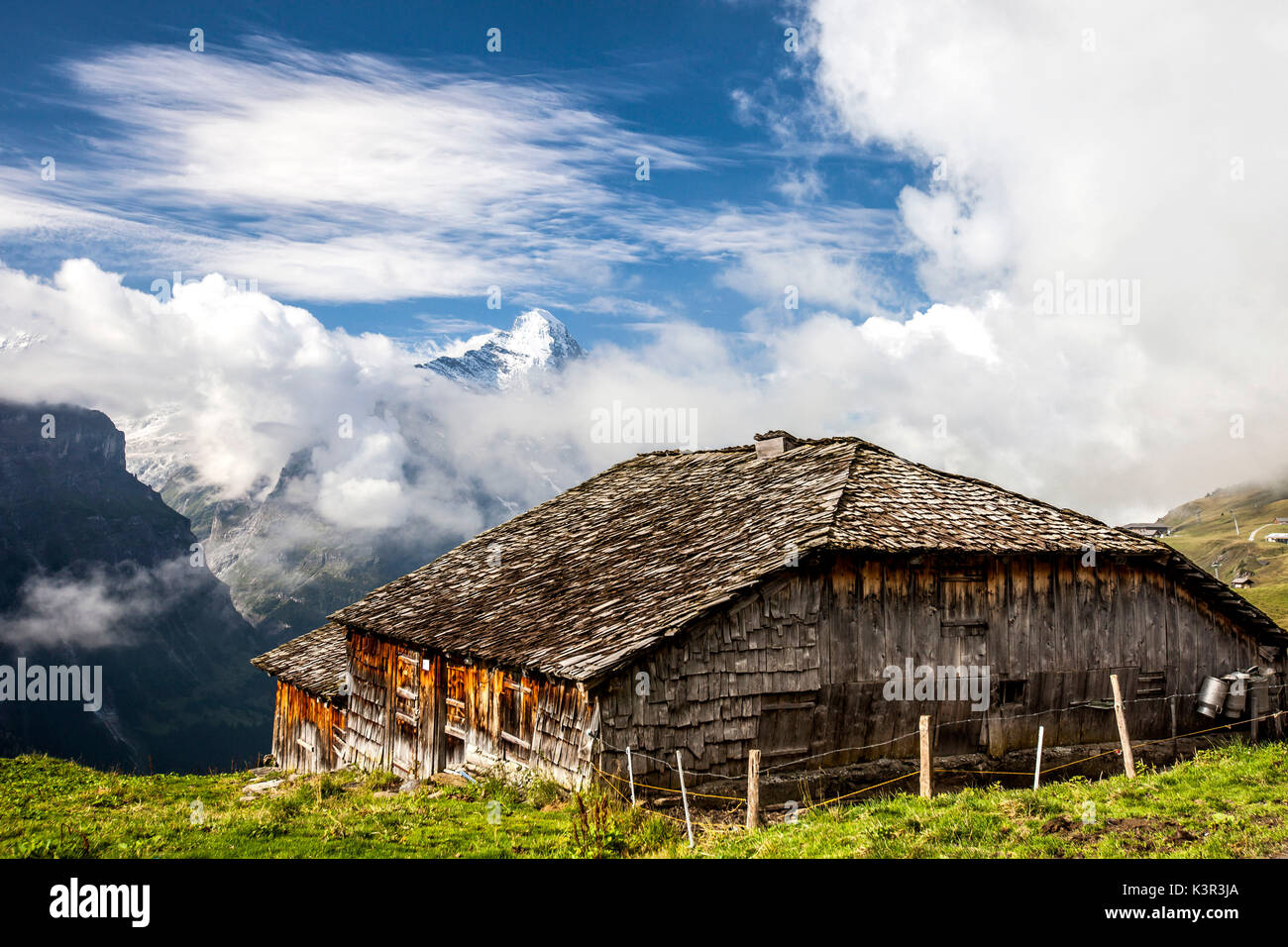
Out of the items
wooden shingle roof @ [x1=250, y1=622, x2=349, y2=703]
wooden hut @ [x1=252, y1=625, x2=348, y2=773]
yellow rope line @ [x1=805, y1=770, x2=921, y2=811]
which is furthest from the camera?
wooden shingle roof @ [x1=250, y1=622, x2=349, y2=703]

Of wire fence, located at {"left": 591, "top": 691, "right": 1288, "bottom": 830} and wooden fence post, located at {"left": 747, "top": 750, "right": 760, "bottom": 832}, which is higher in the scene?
wooden fence post, located at {"left": 747, "top": 750, "right": 760, "bottom": 832}

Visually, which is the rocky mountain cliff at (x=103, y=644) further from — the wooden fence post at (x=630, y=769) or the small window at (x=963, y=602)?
the small window at (x=963, y=602)

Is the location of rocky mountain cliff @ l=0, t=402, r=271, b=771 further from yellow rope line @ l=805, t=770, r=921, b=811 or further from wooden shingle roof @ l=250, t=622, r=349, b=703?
yellow rope line @ l=805, t=770, r=921, b=811

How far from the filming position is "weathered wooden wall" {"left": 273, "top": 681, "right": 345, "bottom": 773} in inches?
966

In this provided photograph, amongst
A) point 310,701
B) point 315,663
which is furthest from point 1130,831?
point 315,663

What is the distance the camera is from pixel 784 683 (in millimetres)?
13352

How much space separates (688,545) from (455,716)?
18.0 ft

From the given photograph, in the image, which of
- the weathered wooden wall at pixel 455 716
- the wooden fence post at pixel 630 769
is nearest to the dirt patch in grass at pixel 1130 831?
the wooden fence post at pixel 630 769

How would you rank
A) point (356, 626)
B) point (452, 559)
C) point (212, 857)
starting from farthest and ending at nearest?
1. point (452, 559)
2. point (356, 626)
3. point (212, 857)

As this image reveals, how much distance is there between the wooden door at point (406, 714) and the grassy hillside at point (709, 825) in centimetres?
454

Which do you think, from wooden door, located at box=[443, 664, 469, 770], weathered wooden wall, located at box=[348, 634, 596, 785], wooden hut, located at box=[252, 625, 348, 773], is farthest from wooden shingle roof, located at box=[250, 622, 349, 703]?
wooden door, located at box=[443, 664, 469, 770]
